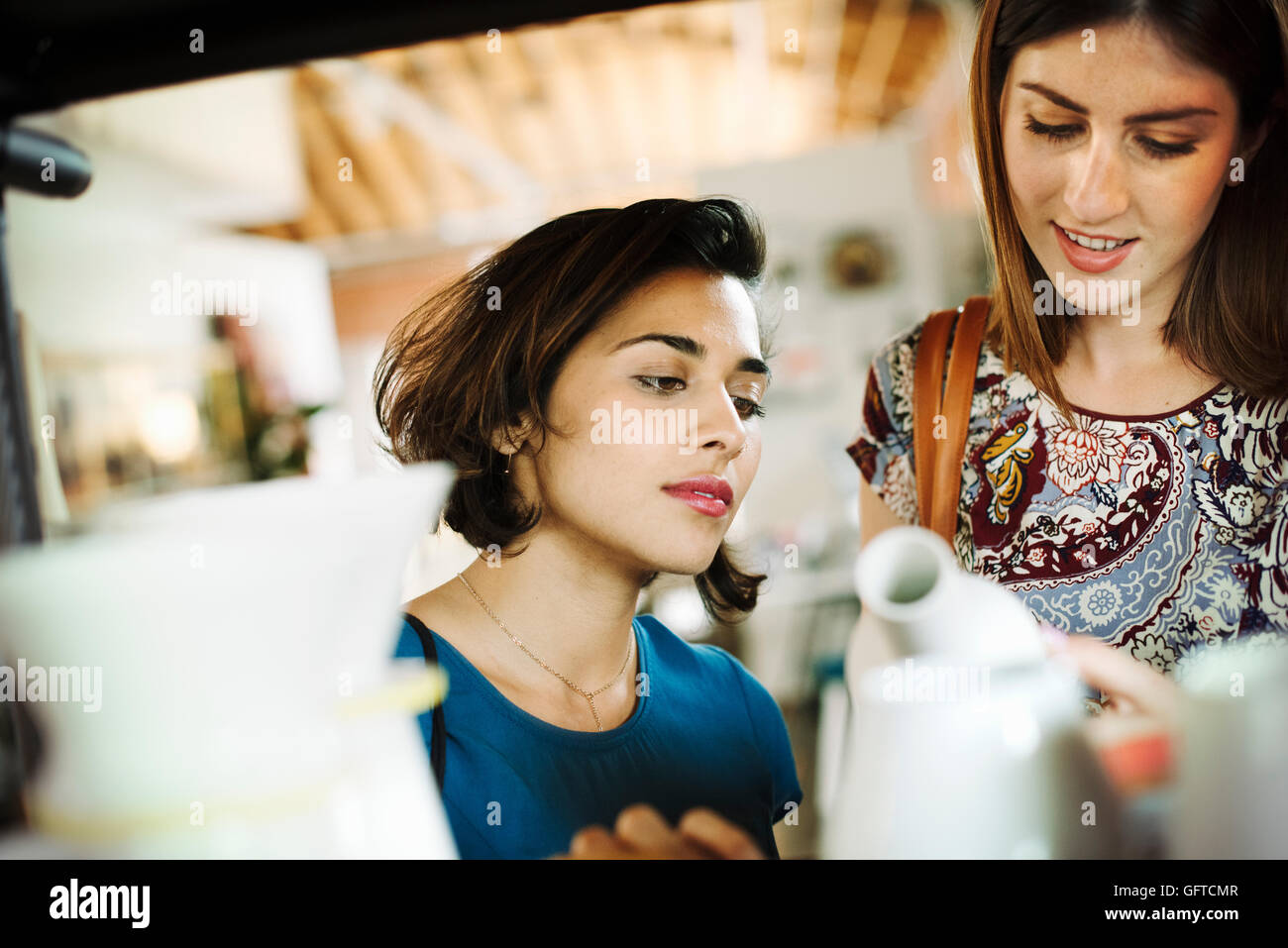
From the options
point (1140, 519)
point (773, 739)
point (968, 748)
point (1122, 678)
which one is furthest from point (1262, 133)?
point (773, 739)

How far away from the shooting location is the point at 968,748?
89 cm

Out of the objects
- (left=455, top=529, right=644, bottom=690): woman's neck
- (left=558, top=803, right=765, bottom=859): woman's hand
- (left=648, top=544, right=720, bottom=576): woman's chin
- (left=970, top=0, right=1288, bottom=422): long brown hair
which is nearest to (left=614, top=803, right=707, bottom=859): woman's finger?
(left=558, top=803, right=765, bottom=859): woman's hand

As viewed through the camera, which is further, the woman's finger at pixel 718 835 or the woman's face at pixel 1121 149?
the woman's finger at pixel 718 835

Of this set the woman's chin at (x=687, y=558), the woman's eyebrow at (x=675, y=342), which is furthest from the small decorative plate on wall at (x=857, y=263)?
the woman's chin at (x=687, y=558)

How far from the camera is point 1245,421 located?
0.89 m

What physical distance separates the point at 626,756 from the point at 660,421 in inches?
14.0

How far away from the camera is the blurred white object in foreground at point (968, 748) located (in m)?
0.88

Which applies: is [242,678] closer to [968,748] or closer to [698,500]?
[698,500]

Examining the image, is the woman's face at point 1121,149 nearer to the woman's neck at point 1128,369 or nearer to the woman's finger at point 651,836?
the woman's neck at point 1128,369

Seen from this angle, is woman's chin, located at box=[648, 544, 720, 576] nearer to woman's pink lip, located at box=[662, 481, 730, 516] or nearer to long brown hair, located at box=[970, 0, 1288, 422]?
woman's pink lip, located at box=[662, 481, 730, 516]

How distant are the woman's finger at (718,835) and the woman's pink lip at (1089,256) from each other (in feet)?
2.19
